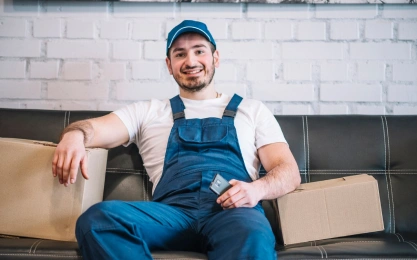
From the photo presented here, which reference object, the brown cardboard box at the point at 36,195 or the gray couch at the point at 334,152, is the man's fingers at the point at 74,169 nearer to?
the brown cardboard box at the point at 36,195

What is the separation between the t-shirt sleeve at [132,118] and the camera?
1.98m

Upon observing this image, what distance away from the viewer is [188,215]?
1.67 meters

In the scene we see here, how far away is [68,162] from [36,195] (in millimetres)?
212

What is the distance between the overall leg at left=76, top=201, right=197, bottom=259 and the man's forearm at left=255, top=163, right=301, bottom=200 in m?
0.30

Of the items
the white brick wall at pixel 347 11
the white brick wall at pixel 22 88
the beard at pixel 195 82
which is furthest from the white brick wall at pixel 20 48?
the white brick wall at pixel 347 11

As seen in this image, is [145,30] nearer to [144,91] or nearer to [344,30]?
[144,91]

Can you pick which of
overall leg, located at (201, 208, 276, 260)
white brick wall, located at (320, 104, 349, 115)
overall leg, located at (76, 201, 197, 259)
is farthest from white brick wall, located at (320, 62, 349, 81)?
overall leg, located at (76, 201, 197, 259)

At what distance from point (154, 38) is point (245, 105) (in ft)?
2.19

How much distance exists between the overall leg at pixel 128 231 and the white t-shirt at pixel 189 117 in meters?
0.36

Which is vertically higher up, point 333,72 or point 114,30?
point 114,30

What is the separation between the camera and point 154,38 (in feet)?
7.86

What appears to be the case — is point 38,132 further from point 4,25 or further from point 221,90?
point 221,90

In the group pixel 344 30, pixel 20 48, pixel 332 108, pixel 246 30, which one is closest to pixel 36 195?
pixel 20 48

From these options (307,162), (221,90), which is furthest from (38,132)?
(307,162)
